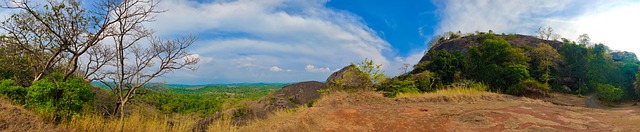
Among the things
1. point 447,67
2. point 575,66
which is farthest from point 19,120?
point 575,66

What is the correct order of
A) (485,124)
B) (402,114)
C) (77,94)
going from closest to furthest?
1. (77,94)
2. (485,124)
3. (402,114)

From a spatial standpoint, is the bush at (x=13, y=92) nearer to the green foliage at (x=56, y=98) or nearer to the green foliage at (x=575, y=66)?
the green foliage at (x=56, y=98)

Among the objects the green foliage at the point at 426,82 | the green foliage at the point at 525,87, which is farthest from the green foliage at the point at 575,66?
the green foliage at the point at 426,82

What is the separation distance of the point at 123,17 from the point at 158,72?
9.63ft

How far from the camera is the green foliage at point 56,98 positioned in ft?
23.3

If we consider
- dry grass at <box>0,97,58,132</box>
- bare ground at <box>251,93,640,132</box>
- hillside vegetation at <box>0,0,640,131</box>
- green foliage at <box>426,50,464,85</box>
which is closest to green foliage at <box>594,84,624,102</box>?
hillside vegetation at <box>0,0,640,131</box>

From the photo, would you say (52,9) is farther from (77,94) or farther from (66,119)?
(66,119)

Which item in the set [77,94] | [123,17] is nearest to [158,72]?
[123,17]

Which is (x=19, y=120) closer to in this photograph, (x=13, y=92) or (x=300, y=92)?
(x=13, y=92)

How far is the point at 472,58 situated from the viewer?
22.0m

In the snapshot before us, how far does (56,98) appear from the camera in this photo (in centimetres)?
752

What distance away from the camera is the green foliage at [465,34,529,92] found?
18031mm

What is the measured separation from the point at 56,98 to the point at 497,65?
21.7 meters

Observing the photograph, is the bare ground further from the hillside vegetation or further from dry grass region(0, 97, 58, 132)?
dry grass region(0, 97, 58, 132)
